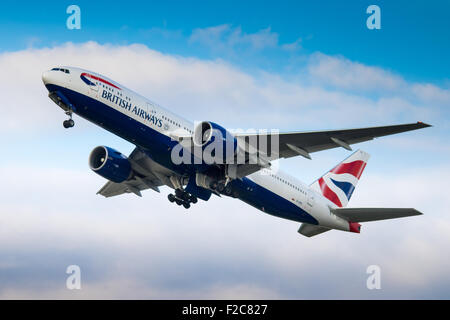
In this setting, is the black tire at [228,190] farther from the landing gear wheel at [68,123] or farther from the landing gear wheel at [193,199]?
the landing gear wheel at [68,123]

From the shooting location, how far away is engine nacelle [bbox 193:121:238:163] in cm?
2548

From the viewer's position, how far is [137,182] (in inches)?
1280

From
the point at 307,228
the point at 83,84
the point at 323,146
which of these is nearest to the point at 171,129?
the point at 83,84

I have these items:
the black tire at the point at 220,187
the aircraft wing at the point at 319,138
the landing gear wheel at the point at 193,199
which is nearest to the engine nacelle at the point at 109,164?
the landing gear wheel at the point at 193,199

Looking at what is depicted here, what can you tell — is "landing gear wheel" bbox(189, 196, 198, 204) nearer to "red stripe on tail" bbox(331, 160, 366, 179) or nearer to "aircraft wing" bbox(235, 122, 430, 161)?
"aircraft wing" bbox(235, 122, 430, 161)

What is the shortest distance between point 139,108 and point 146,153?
2.75m

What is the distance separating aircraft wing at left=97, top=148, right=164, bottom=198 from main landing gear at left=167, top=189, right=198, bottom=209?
3.76 feet

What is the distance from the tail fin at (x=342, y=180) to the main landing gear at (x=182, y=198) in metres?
8.12

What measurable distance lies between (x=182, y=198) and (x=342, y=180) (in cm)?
1074

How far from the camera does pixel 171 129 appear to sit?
26.6 m

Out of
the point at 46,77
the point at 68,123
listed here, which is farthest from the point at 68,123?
the point at 46,77

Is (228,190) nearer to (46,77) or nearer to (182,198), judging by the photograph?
(182,198)

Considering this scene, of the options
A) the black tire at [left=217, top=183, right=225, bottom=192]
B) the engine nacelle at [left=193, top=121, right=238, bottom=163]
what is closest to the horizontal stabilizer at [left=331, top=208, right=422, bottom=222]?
the black tire at [left=217, top=183, right=225, bottom=192]

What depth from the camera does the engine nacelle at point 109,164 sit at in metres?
29.8
